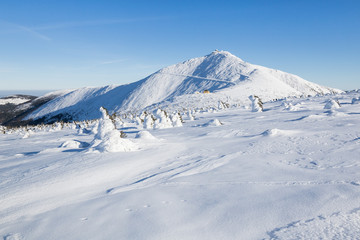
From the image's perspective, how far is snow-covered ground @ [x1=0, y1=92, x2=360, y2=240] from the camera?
3145 mm

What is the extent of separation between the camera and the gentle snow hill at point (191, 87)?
89.6 m

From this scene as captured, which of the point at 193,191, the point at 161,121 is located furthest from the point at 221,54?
the point at 193,191

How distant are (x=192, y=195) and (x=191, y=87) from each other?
105 meters

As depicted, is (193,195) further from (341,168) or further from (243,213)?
(341,168)

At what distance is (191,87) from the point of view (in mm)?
107562

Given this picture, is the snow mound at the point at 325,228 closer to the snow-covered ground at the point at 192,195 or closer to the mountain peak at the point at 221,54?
the snow-covered ground at the point at 192,195

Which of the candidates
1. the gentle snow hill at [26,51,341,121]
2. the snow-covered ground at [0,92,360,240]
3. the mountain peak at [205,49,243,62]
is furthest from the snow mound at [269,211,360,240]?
the mountain peak at [205,49,243,62]

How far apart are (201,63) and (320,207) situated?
138 meters

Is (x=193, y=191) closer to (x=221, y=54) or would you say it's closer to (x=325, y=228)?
(x=325, y=228)

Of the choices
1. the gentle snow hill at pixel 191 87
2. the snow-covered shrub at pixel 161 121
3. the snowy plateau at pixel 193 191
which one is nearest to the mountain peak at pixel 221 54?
the gentle snow hill at pixel 191 87

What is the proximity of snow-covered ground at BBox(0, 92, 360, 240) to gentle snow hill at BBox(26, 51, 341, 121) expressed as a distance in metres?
67.3

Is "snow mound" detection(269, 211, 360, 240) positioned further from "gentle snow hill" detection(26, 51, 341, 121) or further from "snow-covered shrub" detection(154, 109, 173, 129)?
"gentle snow hill" detection(26, 51, 341, 121)

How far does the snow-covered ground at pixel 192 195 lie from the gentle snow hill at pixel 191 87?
67.3m

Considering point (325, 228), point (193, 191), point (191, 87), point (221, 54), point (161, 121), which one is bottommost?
point (161, 121)
